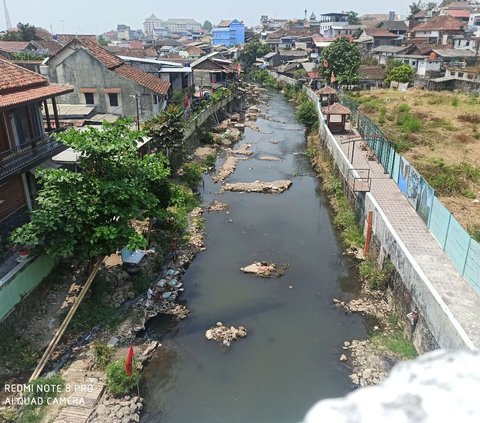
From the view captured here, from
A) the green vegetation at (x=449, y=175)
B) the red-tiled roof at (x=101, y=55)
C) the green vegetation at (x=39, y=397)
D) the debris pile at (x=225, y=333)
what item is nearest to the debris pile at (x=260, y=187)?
the green vegetation at (x=449, y=175)

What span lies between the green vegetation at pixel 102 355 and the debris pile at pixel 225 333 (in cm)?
323

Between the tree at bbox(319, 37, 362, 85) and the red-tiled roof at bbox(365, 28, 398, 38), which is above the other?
the red-tiled roof at bbox(365, 28, 398, 38)

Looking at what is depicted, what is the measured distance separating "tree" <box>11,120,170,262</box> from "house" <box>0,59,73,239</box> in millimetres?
2460

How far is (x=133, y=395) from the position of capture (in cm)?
1163

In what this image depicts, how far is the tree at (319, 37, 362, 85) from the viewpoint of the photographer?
1934 inches

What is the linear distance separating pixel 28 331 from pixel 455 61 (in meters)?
57.6

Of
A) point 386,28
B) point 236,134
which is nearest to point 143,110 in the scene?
point 236,134

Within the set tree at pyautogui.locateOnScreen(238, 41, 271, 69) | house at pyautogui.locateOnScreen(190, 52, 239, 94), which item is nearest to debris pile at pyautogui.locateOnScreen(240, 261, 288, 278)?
house at pyautogui.locateOnScreen(190, 52, 239, 94)

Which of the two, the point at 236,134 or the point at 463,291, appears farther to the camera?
the point at 236,134

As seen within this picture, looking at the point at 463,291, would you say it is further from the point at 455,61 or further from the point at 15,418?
the point at 455,61

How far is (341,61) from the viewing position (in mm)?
49375

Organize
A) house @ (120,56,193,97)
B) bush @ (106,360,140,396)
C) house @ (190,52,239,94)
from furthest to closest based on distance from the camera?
house @ (190,52,239,94), house @ (120,56,193,97), bush @ (106,360,140,396)

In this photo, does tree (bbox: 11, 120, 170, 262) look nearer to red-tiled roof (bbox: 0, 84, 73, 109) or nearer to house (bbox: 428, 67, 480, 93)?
red-tiled roof (bbox: 0, 84, 73, 109)

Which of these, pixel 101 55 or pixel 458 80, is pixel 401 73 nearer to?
pixel 458 80
